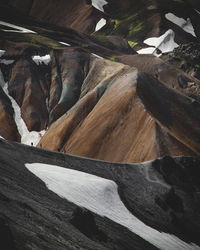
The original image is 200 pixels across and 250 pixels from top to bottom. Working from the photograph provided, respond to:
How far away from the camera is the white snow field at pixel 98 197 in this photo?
12.2 m

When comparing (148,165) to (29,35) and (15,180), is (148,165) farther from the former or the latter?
(29,35)

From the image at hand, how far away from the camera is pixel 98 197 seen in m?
13.1

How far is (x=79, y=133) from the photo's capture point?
36969 mm

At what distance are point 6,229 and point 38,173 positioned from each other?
5.28m

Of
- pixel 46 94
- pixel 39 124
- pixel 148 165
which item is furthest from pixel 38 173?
pixel 46 94

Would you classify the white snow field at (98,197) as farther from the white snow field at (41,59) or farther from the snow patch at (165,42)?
the snow patch at (165,42)

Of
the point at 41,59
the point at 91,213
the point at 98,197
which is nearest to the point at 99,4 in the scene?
the point at 41,59

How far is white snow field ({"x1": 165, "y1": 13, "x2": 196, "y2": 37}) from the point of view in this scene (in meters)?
106

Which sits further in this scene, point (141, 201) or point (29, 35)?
point (29, 35)

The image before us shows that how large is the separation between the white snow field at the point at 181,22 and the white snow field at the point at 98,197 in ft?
344

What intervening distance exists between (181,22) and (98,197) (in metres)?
109

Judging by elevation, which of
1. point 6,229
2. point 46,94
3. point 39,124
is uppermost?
point 6,229

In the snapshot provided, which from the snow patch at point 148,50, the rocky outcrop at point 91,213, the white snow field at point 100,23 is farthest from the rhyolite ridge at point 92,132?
the white snow field at point 100,23

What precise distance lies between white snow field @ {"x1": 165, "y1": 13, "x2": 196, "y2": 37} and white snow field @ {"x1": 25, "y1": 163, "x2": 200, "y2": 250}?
10495 cm
